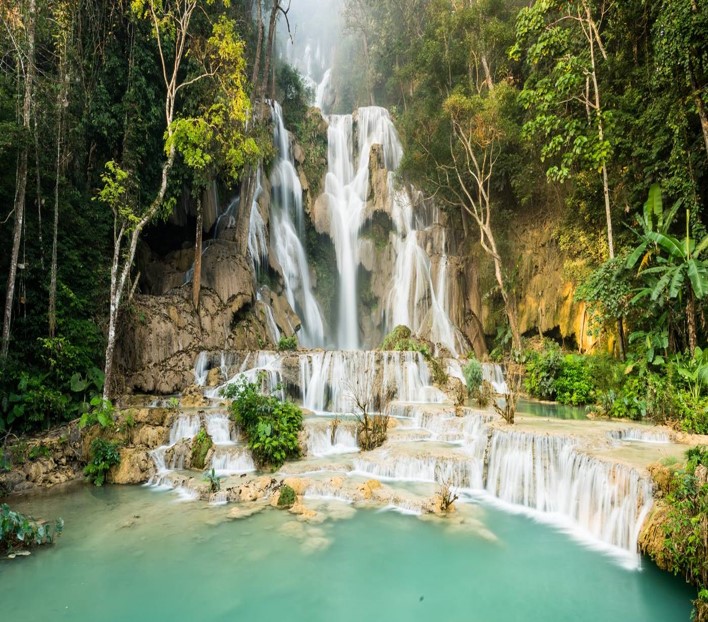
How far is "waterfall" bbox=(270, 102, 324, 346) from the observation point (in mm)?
20672

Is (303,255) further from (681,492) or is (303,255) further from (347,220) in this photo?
(681,492)

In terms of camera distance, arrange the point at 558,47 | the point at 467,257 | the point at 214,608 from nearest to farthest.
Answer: the point at 214,608 → the point at 558,47 → the point at 467,257

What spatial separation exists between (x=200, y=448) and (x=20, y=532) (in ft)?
10.8

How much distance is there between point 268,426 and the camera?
8.55 metres

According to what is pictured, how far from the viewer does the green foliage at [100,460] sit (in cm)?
807

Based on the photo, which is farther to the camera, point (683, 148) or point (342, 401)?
point (342, 401)

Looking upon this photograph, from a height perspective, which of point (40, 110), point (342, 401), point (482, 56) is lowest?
point (342, 401)

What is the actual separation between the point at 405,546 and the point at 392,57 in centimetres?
3373

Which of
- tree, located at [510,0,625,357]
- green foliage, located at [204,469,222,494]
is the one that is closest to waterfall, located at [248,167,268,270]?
tree, located at [510,0,625,357]

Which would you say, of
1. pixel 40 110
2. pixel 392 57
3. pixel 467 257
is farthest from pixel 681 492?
pixel 392 57

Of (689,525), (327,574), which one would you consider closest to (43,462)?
(327,574)

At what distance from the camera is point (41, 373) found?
9.44 metres

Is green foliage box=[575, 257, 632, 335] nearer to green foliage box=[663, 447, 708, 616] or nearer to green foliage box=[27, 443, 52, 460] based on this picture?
green foliage box=[663, 447, 708, 616]

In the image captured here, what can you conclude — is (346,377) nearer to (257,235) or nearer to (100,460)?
(100,460)
